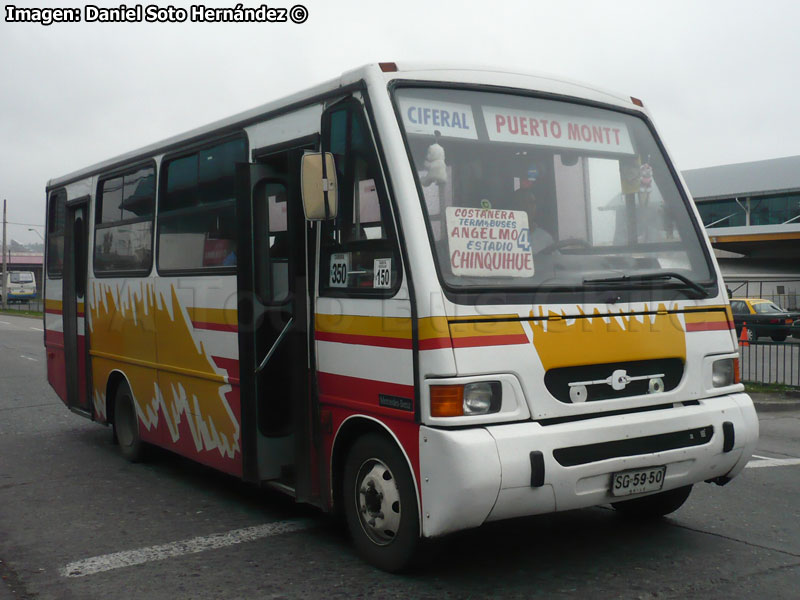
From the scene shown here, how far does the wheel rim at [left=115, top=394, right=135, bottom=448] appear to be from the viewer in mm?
8414

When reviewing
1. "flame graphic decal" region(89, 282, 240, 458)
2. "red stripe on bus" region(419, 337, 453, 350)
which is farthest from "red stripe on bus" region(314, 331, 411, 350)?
"flame graphic decal" region(89, 282, 240, 458)

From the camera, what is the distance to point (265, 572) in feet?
16.7

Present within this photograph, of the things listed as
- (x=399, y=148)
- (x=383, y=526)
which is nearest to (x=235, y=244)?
(x=399, y=148)

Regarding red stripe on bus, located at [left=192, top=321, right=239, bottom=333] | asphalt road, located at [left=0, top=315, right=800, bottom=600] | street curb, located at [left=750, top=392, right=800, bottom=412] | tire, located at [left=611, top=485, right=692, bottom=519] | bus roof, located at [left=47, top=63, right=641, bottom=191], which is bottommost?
street curb, located at [left=750, top=392, right=800, bottom=412]

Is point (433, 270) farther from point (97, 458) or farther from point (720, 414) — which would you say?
point (97, 458)

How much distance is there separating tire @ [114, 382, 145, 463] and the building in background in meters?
37.8

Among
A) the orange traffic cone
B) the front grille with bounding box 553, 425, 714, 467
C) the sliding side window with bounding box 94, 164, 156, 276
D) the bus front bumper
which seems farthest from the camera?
the orange traffic cone

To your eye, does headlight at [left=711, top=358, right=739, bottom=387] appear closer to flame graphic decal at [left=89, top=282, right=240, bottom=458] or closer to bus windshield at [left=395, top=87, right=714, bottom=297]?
bus windshield at [left=395, top=87, right=714, bottom=297]

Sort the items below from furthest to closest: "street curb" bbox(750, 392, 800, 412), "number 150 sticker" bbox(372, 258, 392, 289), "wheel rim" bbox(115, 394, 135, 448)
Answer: "street curb" bbox(750, 392, 800, 412) → "wheel rim" bbox(115, 394, 135, 448) → "number 150 sticker" bbox(372, 258, 392, 289)

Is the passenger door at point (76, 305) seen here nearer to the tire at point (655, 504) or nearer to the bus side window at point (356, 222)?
the bus side window at point (356, 222)

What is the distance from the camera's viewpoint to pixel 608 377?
4.92 metres

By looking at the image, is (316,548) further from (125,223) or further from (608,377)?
(125,223)

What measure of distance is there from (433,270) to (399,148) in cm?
69

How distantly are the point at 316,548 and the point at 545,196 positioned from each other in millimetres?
2507
